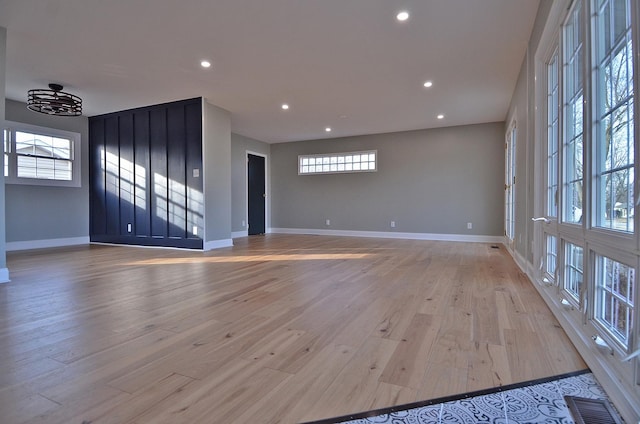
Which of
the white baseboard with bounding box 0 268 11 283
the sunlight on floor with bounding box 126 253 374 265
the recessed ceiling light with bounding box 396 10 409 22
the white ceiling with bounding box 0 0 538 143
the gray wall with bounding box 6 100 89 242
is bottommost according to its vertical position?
the sunlight on floor with bounding box 126 253 374 265

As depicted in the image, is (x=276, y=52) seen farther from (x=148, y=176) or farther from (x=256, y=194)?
(x=256, y=194)

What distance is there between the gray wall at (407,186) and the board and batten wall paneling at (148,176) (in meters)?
3.44

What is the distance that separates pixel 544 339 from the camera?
5.73 feet

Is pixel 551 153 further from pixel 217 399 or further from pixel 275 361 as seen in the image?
pixel 217 399

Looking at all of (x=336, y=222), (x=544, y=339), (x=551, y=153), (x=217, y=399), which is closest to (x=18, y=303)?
(x=217, y=399)

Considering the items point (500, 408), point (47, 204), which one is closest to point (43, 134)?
point (47, 204)

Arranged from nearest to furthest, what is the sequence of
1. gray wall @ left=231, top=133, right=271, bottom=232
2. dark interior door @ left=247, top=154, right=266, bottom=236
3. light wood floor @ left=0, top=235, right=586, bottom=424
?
light wood floor @ left=0, top=235, right=586, bottom=424, gray wall @ left=231, top=133, right=271, bottom=232, dark interior door @ left=247, top=154, right=266, bottom=236

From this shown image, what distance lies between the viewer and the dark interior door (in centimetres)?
813

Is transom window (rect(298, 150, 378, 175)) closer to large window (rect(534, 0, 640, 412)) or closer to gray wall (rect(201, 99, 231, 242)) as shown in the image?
gray wall (rect(201, 99, 231, 242))

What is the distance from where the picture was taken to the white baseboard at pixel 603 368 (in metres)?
A: 1.06

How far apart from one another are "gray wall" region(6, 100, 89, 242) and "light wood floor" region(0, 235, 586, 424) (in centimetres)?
257

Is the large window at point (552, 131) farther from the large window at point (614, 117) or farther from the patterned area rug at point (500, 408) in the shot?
the patterned area rug at point (500, 408)

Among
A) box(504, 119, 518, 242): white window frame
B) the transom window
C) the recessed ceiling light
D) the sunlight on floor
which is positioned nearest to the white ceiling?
the recessed ceiling light

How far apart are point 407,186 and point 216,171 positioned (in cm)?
416
